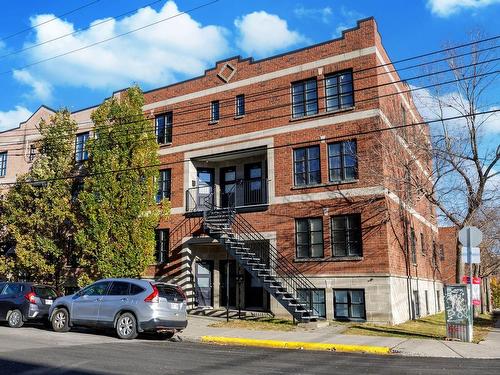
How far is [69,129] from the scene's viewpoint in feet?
86.3

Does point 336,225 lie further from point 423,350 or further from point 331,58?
point 423,350

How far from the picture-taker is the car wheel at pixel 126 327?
13.9 m

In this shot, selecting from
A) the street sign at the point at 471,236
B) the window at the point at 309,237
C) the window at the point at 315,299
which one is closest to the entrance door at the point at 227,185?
the window at the point at 309,237

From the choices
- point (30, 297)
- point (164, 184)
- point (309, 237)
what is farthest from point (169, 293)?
point (164, 184)

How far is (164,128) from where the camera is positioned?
85.4ft

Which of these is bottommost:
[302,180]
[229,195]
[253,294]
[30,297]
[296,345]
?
[296,345]

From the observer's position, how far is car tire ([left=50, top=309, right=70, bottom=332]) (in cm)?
1524

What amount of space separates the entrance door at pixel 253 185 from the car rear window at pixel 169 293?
9034mm

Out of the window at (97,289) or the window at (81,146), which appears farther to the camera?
the window at (81,146)

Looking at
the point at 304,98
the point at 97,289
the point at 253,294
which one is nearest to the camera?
the point at 97,289

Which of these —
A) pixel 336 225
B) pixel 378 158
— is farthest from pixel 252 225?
pixel 378 158

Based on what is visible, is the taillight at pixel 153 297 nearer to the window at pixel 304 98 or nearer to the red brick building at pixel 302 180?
the red brick building at pixel 302 180

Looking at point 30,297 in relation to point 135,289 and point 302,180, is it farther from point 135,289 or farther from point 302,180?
point 302,180

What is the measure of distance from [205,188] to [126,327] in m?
11.7
